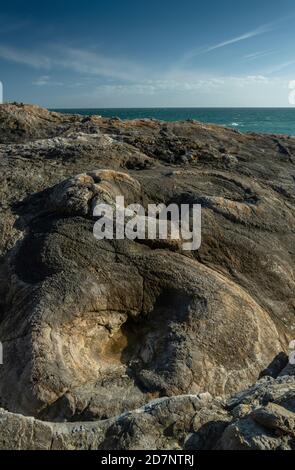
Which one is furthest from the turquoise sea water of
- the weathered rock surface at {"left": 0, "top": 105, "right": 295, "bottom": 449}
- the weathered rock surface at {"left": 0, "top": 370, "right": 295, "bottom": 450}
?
the weathered rock surface at {"left": 0, "top": 370, "right": 295, "bottom": 450}

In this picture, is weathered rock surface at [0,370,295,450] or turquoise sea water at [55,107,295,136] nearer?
weathered rock surface at [0,370,295,450]

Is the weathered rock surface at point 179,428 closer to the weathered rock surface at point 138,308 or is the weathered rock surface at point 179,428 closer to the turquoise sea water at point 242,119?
the weathered rock surface at point 138,308

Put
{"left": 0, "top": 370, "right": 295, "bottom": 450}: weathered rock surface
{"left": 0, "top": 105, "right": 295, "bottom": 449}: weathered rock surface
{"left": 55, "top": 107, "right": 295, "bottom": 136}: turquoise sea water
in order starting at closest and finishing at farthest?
{"left": 0, "top": 370, "right": 295, "bottom": 450}: weathered rock surface
{"left": 0, "top": 105, "right": 295, "bottom": 449}: weathered rock surface
{"left": 55, "top": 107, "right": 295, "bottom": 136}: turquoise sea water

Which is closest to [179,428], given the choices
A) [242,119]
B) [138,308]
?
[138,308]

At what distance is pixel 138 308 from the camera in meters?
5.82

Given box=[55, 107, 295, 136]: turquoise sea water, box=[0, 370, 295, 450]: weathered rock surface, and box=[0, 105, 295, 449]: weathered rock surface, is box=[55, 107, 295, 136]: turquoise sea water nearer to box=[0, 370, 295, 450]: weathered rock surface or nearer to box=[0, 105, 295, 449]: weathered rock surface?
box=[0, 105, 295, 449]: weathered rock surface

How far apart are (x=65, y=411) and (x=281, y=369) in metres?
2.67

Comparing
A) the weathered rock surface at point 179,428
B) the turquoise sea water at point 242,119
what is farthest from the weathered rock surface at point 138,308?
the turquoise sea water at point 242,119

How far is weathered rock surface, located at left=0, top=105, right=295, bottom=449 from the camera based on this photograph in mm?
3754

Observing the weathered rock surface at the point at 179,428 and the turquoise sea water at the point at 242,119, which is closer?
the weathered rock surface at the point at 179,428

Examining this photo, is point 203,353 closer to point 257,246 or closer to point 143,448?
point 143,448

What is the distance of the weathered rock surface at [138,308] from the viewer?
3754mm

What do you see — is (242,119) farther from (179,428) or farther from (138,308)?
(179,428)

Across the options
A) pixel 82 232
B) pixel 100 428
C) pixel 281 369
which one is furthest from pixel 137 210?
pixel 100 428
